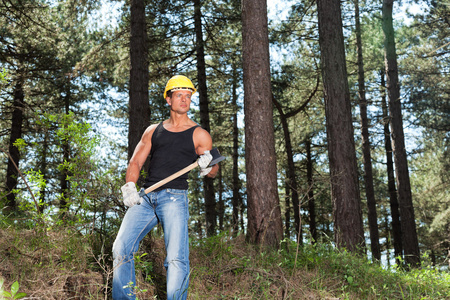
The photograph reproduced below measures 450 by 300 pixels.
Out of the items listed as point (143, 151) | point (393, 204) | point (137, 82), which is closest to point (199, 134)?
point (143, 151)

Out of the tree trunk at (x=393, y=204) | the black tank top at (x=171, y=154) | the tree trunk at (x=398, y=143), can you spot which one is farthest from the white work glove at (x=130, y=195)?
the tree trunk at (x=393, y=204)

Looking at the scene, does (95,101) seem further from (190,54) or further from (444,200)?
(444,200)

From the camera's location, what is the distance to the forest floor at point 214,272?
419 cm

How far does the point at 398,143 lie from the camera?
587 inches

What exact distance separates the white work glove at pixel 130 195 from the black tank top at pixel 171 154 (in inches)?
8.6

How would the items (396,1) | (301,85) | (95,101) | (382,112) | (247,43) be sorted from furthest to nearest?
(382,112), (95,101), (301,85), (396,1), (247,43)

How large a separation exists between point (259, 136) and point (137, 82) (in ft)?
12.9

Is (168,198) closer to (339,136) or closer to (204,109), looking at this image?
(339,136)

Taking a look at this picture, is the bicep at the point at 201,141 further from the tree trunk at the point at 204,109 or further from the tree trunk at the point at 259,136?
the tree trunk at the point at 204,109

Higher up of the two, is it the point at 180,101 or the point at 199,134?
the point at 180,101

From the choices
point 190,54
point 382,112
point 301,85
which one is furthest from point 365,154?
point 190,54

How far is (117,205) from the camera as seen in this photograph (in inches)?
210

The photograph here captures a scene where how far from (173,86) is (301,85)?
13821mm

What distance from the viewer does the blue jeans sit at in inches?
142
